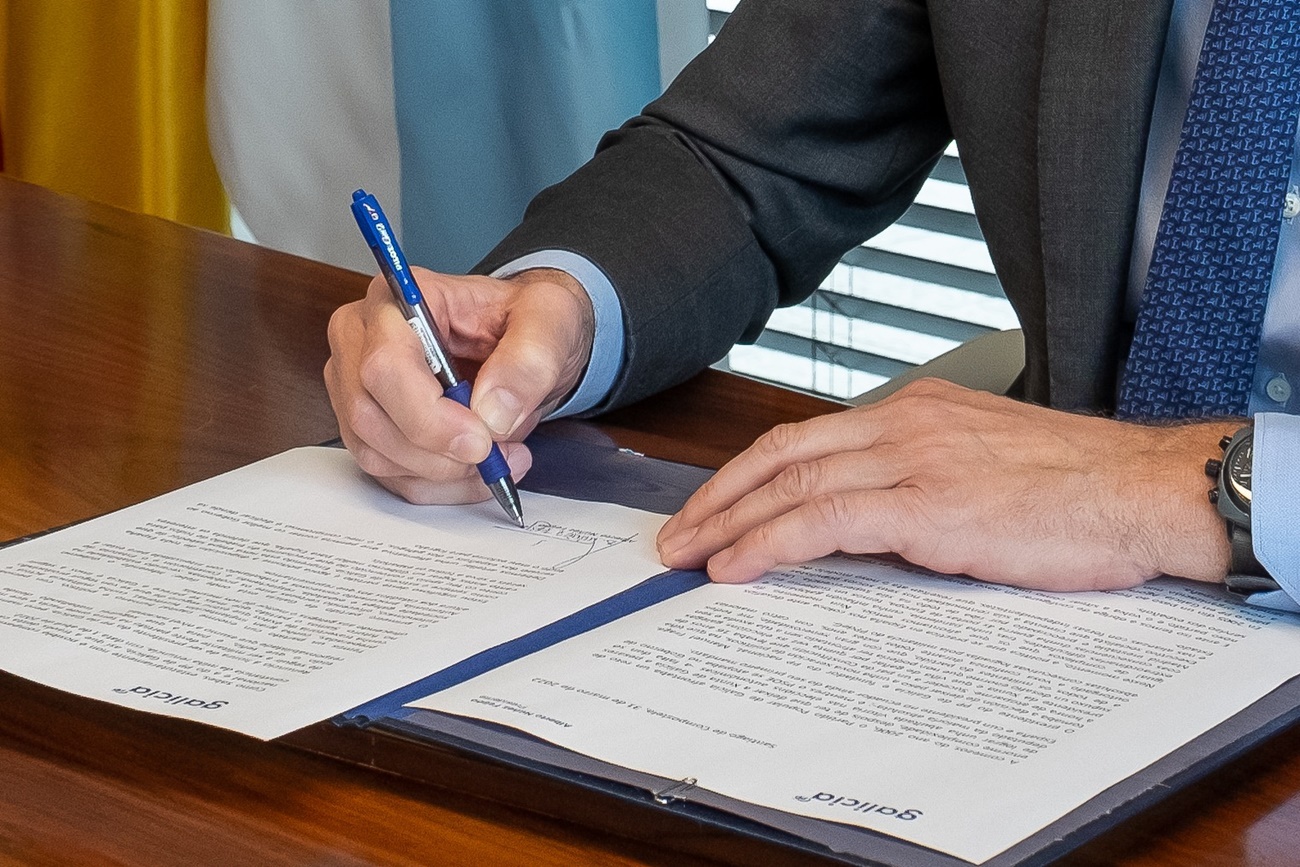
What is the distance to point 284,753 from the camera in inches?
26.4

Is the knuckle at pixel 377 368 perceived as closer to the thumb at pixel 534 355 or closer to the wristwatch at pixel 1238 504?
the thumb at pixel 534 355

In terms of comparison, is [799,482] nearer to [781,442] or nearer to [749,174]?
[781,442]

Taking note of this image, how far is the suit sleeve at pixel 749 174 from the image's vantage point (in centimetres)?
117

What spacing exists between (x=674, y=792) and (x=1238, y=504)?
14.7 inches

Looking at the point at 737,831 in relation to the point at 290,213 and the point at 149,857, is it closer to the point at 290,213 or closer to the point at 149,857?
the point at 149,857

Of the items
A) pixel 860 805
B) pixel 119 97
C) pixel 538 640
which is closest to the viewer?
pixel 860 805

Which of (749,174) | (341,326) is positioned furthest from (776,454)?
(749,174)

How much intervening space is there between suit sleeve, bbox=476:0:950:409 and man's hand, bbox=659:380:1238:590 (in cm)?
28

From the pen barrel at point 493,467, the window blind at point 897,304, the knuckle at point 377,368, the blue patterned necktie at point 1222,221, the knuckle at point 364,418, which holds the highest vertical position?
the blue patterned necktie at point 1222,221

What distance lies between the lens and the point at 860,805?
57 centimetres

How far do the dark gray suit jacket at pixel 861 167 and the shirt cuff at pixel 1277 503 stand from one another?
13.7 inches

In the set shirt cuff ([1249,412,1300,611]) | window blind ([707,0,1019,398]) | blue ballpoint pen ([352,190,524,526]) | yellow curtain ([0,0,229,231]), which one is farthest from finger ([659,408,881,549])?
yellow curtain ([0,0,229,231])

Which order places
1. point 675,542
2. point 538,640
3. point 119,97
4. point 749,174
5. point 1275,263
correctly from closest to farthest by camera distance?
point 538,640 < point 675,542 < point 1275,263 < point 749,174 < point 119,97

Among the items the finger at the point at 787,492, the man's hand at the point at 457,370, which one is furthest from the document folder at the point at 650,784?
the man's hand at the point at 457,370
